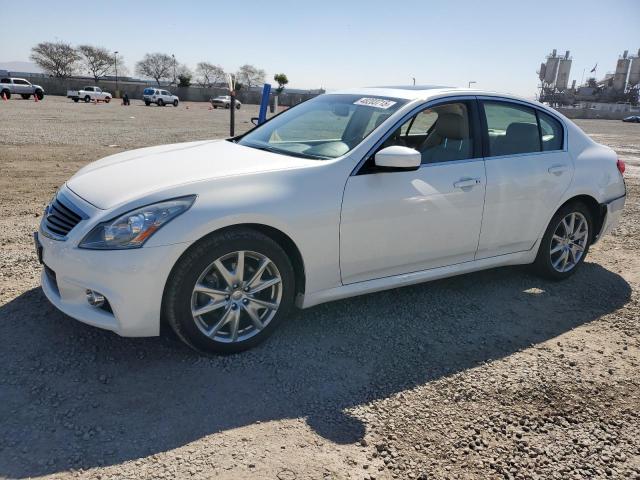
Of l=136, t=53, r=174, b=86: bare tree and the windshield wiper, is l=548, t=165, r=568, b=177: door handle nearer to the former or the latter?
the windshield wiper

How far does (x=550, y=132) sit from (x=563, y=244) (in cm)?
103

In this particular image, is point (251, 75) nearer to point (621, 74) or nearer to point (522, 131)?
point (621, 74)

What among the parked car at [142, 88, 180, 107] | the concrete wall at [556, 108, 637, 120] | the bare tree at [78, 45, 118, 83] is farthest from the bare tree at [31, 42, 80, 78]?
the concrete wall at [556, 108, 637, 120]

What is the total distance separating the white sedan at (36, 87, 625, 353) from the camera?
9.79ft

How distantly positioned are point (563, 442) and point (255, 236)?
2.03 metres

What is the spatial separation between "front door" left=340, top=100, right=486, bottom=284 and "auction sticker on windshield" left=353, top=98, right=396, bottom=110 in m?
0.21

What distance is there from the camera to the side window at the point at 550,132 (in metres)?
4.63

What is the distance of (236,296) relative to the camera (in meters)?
3.26

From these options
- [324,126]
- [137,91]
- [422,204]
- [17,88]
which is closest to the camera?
[422,204]

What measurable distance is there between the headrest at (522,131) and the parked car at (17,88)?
50.4 meters

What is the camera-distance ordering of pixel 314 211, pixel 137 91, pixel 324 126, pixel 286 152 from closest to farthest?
pixel 314 211 < pixel 286 152 < pixel 324 126 < pixel 137 91

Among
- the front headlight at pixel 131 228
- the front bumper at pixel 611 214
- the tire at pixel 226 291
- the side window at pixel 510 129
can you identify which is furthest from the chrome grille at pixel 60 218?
the front bumper at pixel 611 214

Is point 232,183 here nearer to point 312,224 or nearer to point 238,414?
point 312,224

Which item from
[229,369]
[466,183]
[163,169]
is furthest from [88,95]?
[229,369]
